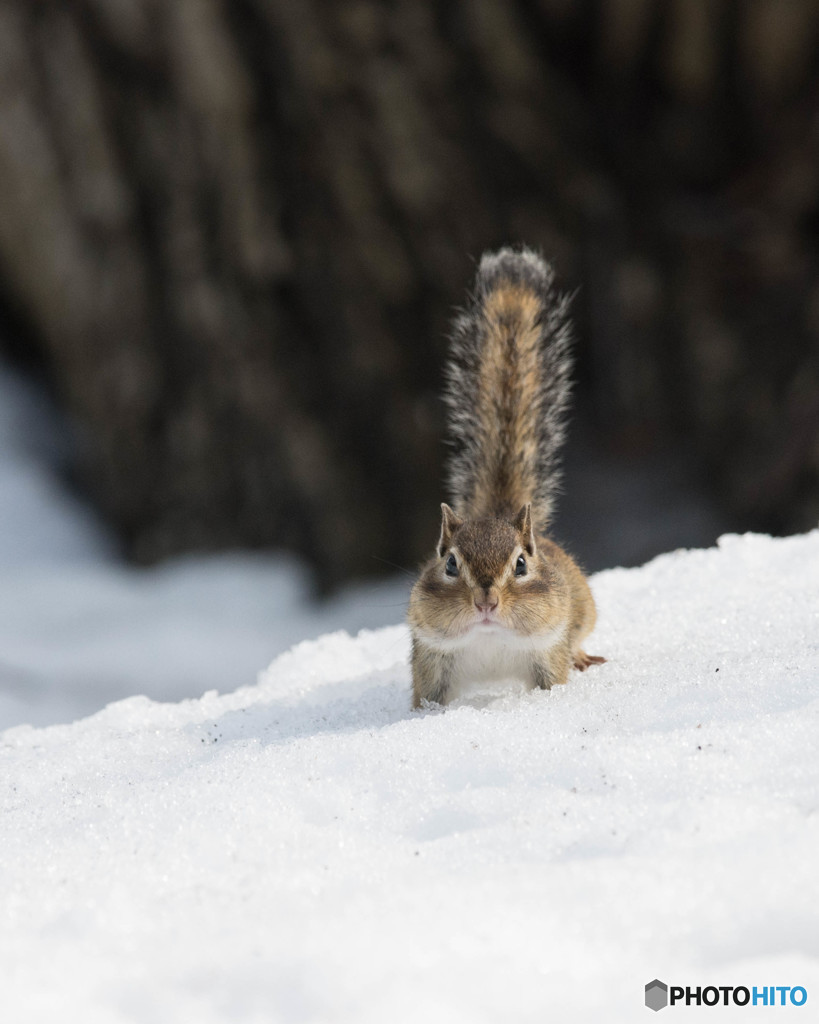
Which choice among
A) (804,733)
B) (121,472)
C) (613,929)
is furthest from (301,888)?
(121,472)

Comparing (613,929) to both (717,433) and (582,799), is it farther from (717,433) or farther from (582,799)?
(717,433)

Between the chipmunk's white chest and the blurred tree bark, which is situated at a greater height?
the blurred tree bark

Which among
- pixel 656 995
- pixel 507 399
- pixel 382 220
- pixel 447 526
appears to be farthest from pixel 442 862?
pixel 382 220

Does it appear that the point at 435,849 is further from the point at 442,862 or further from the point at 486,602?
the point at 486,602

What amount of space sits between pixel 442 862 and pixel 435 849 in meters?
0.04

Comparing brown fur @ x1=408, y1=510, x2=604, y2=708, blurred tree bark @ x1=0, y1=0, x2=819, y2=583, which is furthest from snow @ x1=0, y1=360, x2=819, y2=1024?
blurred tree bark @ x1=0, y1=0, x2=819, y2=583

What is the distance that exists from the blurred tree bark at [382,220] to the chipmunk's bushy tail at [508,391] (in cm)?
338

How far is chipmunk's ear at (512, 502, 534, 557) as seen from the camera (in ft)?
8.68

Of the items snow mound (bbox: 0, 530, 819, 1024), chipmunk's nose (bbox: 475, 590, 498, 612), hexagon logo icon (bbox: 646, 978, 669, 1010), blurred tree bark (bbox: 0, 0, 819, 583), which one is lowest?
hexagon logo icon (bbox: 646, 978, 669, 1010)

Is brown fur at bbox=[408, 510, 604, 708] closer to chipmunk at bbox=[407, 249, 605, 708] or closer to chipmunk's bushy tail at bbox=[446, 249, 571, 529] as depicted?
chipmunk at bbox=[407, 249, 605, 708]

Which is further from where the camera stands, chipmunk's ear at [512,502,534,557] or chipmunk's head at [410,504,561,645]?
chipmunk's ear at [512,502,534,557]

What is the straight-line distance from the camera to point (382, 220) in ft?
22.5

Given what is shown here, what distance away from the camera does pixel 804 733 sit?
1860mm

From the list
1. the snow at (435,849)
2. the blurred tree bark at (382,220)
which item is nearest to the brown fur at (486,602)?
the snow at (435,849)
